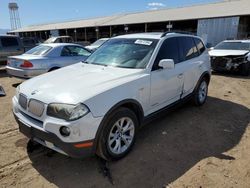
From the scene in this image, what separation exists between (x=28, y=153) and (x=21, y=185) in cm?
74

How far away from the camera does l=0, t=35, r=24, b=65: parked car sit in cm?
1131

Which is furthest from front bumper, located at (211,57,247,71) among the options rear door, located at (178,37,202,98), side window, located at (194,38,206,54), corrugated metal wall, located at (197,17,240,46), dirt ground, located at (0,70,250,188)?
corrugated metal wall, located at (197,17,240,46)

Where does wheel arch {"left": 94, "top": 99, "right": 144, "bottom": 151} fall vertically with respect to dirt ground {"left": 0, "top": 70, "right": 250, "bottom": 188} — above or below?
above

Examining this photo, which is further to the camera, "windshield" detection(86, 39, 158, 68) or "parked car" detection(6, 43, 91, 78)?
"parked car" detection(6, 43, 91, 78)

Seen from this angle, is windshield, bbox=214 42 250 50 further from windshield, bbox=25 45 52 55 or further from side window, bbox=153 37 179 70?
windshield, bbox=25 45 52 55

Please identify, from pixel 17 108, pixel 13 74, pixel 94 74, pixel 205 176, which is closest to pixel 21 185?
pixel 17 108

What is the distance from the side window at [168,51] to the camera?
Answer: 384 cm

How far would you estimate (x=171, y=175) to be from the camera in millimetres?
2973

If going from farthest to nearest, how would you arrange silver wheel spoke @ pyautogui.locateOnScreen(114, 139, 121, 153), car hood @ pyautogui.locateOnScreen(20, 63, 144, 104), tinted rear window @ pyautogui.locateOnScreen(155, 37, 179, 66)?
1. tinted rear window @ pyautogui.locateOnScreen(155, 37, 179, 66)
2. silver wheel spoke @ pyautogui.locateOnScreen(114, 139, 121, 153)
3. car hood @ pyautogui.locateOnScreen(20, 63, 144, 104)

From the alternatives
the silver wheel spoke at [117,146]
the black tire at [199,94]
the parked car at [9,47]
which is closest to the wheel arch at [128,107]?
the silver wheel spoke at [117,146]

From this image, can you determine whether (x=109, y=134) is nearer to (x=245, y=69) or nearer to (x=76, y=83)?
(x=76, y=83)

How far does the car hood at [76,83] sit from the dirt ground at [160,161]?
1019 mm

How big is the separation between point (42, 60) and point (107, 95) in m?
5.37

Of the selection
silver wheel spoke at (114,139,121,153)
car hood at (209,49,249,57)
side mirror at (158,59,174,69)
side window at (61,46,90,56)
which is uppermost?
side mirror at (158,59,174,69)
